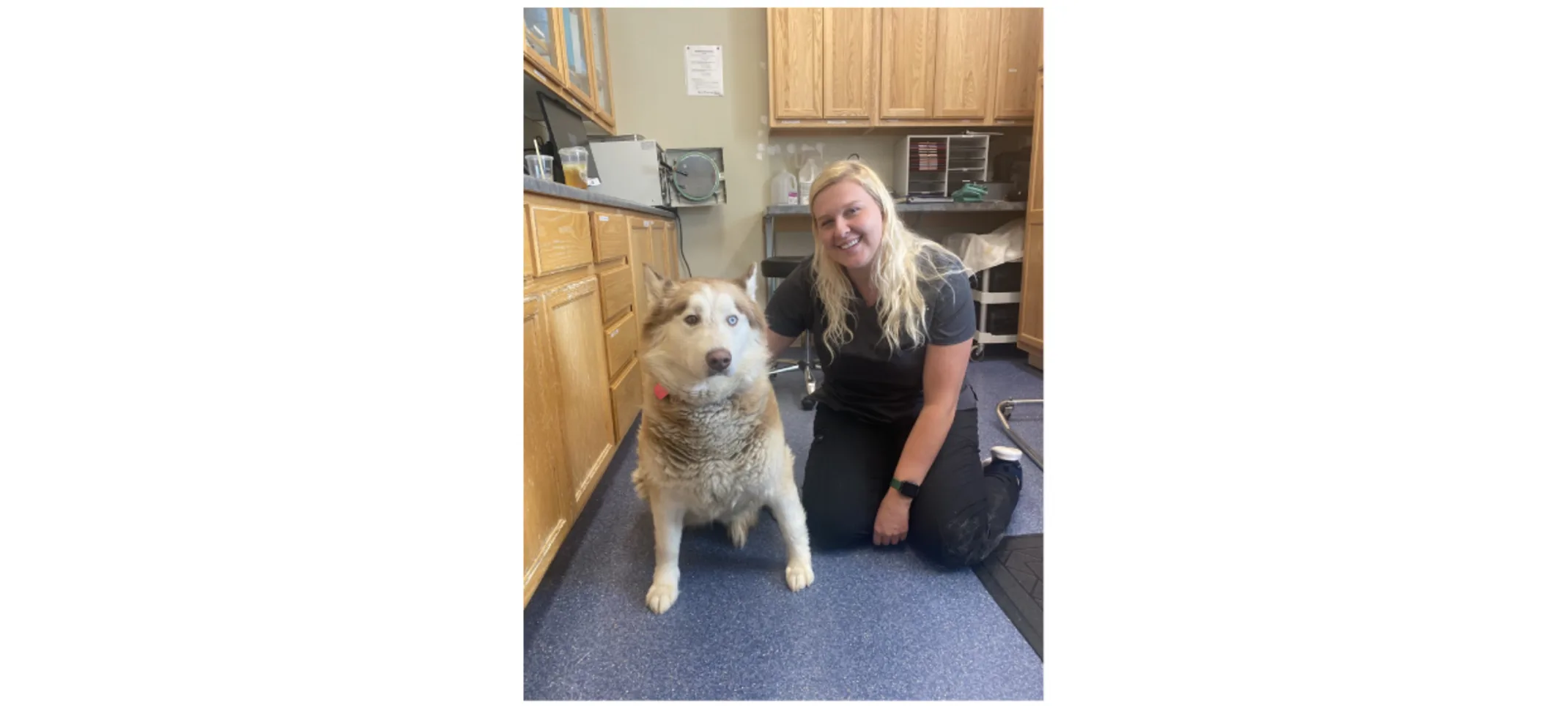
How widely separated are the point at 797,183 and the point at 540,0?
8.03ft

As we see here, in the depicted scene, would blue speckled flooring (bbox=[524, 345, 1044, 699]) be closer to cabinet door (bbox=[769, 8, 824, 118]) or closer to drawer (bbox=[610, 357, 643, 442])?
drawer (bbox=[610, 357, 643, 442])

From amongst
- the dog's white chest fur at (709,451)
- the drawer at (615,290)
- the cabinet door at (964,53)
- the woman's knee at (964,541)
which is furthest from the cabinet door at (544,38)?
the woman's knee at (964,541)

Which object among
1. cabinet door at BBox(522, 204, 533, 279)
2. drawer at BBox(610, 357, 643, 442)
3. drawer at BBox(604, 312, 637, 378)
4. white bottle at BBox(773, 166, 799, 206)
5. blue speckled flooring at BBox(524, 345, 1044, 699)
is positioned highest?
white bottle at BBox(773, 166, 799, 206)

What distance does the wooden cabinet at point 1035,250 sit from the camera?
8.70 feet

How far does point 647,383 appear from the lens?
110cm

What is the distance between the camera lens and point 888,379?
1.40 metres

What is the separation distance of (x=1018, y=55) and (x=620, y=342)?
105 inches

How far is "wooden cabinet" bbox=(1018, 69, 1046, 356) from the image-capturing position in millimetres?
2650

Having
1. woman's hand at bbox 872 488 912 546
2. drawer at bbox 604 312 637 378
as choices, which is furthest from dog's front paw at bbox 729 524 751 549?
drawer at bbox 604 312 637 378

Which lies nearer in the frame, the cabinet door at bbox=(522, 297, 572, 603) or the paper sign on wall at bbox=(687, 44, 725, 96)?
the cabinet door at bbox=(522, 297, 572, 603)

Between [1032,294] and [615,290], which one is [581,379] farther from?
[1032,294]

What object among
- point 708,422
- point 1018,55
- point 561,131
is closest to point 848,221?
point 708,422

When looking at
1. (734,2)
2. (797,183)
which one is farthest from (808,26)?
(734,2)

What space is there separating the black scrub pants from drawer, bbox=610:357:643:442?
651mm
